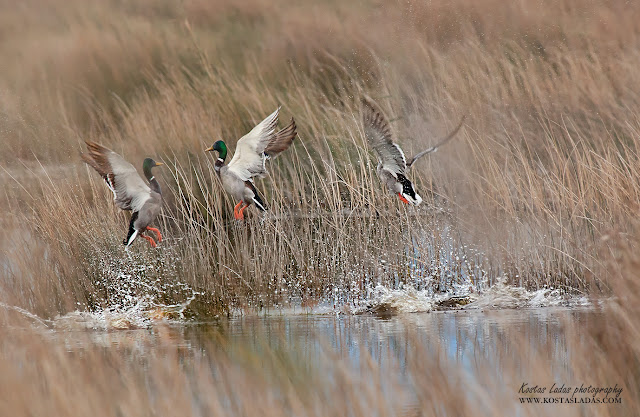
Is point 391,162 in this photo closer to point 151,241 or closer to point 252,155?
point 252,155

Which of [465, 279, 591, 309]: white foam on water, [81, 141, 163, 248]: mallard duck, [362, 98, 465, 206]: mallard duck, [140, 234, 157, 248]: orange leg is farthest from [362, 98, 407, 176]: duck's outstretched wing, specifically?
[140, 234, 157, 248]: orange leg

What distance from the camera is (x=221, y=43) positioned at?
49.4ft

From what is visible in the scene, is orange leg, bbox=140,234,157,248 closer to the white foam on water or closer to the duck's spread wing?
the duck's spread wing

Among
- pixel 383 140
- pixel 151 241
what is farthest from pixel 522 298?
pixel 151 241

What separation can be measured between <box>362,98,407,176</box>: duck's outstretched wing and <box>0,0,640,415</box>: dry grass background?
0.54 meters

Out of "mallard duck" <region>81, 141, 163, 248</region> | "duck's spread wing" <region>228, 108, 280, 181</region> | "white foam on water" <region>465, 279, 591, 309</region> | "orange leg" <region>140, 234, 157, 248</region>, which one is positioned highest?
"duck's spread wing" <region>228, 108, 280, 181</region>

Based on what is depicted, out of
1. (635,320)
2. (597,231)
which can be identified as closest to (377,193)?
(597,231)

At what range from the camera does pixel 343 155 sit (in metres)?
9.09

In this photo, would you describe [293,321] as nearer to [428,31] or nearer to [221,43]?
[428,31]

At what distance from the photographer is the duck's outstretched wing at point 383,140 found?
21.9ft

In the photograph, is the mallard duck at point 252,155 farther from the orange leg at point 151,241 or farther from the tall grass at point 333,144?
the orange leg at point 151,241

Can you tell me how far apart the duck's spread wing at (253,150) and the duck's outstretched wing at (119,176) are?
0.78 meters

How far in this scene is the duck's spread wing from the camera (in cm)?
668

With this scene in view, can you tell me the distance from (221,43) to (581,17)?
21.1 feet
